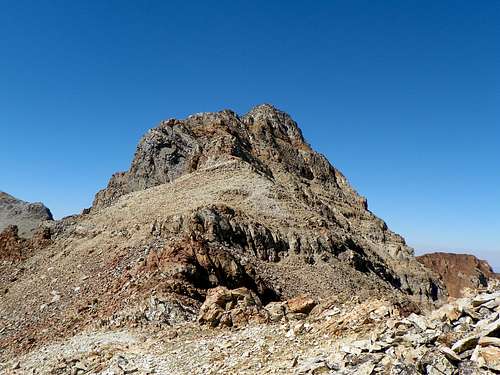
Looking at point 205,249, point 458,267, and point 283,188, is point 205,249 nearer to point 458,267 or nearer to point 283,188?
point 283,188

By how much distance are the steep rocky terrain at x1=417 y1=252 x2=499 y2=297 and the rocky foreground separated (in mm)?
100331

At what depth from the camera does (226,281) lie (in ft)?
105

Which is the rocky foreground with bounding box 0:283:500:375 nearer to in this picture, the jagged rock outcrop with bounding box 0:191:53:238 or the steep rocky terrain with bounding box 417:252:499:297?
the jagged rock outcrop with bounding box 0:191:53:238

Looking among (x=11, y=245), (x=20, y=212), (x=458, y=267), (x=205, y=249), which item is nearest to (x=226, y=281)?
(x=205, y=249)

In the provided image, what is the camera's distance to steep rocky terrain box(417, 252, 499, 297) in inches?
4496

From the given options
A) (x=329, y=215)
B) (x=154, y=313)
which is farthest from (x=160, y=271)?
(x=329, y=215)

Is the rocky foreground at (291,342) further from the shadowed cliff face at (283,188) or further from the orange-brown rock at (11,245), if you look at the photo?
the orange-brown rock at (11,245)

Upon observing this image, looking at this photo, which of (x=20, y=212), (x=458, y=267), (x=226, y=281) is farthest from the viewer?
(x=458, y=267)

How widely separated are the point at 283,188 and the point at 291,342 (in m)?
38.3

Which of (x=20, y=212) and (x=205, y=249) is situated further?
(x=20, y=212)

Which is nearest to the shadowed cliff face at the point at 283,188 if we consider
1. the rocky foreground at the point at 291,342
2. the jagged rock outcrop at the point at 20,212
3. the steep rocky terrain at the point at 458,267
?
the jagged rock outcrop at the point at 20,212

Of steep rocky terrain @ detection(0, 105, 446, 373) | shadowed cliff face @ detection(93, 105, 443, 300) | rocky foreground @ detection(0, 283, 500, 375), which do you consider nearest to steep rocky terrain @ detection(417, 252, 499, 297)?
shadowed cliff face @ detection(93, 105, 443, 300)

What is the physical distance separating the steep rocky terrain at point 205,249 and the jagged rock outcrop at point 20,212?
10.2 metres

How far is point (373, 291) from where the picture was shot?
40656mm
